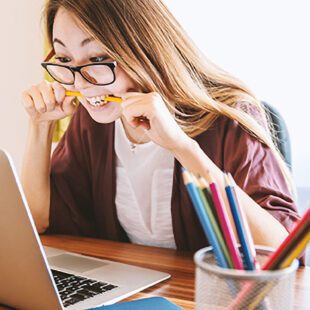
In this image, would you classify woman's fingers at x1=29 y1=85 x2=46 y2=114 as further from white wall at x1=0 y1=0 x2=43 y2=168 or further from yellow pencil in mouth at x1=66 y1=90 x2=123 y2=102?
white wall at x1=0 y1=0 x2=43 y2=168

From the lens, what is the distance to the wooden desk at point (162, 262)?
0.77 metres

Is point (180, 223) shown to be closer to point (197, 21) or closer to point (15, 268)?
point (15, 268)

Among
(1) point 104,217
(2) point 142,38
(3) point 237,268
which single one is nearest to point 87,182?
(1) point 104,217

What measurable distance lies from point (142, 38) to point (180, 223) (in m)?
0.41

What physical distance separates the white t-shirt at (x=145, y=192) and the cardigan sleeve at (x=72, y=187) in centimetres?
11

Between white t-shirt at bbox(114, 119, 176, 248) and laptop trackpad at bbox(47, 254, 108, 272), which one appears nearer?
laptop trackpad at bbox(47, 254, 108, 272)

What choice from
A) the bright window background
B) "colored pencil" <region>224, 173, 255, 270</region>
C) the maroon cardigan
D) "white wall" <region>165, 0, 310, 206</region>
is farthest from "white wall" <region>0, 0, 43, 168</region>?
"colored pencil" <region>224, 173, 255, 270</region>

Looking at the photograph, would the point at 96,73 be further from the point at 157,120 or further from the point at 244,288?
the point at 244,288

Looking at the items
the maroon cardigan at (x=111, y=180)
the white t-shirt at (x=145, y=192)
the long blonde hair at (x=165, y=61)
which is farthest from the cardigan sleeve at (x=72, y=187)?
the long blonde hair at (x=165, y=61)

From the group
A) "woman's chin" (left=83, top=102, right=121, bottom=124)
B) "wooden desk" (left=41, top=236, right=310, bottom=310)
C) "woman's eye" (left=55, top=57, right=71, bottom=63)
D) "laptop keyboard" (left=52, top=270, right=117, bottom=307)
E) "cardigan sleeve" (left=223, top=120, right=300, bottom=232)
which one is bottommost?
"wooden desk" (left=41, top=236, right=310, bottom=310)

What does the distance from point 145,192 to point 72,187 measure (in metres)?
0.21

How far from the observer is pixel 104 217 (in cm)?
133

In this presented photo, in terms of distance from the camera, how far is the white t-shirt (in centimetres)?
124

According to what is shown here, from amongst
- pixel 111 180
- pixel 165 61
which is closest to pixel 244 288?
pixel 165 61
